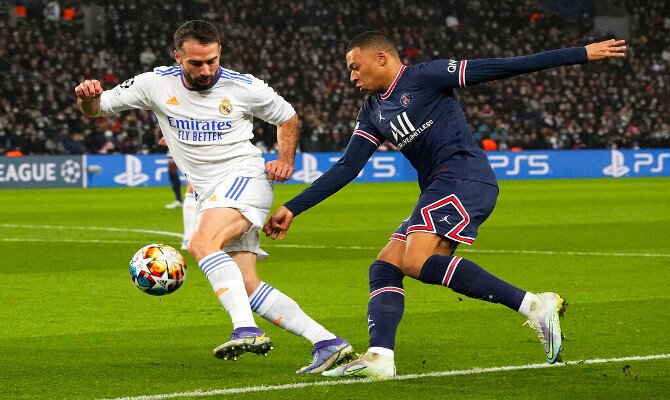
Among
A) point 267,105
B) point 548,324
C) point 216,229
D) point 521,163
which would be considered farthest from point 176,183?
point 548,324

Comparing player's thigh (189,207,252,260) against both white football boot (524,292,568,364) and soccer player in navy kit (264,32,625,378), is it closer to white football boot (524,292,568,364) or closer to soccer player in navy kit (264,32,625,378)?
soccer player in navy kit (264,32,625,378)

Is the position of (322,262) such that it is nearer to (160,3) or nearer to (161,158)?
(161,158)

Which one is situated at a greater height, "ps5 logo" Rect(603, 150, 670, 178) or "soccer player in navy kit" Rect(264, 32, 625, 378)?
"soccer player in navy kit" Rect(264, 32, 625, 378)

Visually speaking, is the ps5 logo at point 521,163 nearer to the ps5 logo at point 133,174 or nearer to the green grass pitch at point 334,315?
the ps5 logo at point 133,174

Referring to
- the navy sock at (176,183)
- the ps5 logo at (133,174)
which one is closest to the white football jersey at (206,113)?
the navy sock at (176,183)

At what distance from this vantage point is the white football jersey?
648 cm

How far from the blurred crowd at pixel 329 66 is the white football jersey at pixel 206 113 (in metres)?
24.1

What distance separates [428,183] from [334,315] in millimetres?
2537

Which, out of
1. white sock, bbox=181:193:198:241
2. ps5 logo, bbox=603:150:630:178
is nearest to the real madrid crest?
white sock, bbox=181:193:198:241

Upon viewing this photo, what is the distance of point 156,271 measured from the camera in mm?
6633

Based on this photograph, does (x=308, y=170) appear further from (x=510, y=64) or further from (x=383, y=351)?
(x=510, y=64)

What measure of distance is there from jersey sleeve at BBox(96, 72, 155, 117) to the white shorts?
0.66 metres

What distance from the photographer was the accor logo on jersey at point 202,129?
6.47 meters

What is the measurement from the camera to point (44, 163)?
→ 29.5 metres
